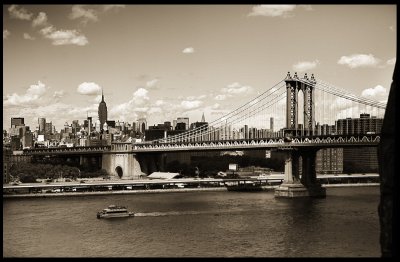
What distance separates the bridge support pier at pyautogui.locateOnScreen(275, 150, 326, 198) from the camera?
51.1m

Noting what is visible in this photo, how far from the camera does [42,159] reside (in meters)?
100

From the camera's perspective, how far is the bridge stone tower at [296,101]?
5697cm

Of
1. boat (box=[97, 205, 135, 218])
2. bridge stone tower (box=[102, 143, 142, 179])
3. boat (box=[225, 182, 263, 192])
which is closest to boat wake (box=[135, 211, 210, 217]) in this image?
boat (box=[97, 205, 135, 218])

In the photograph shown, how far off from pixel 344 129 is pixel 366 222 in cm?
4108

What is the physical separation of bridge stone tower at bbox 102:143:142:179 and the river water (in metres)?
31.2

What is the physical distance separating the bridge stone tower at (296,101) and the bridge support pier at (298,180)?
367cm

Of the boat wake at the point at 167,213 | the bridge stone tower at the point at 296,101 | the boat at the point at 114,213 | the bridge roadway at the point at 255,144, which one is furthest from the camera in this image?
the bridge stone tower at the point at 296,101

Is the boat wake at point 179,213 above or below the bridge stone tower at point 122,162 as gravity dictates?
below

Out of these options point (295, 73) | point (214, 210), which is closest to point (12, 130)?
point (295, 73)

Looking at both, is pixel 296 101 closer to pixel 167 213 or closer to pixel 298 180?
pixel 298 180

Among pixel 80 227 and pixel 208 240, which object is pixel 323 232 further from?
pixel 80 227

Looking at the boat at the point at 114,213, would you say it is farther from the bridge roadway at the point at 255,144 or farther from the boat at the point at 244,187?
the boat at the point at 244,187

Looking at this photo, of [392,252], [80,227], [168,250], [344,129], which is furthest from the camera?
[344,129]


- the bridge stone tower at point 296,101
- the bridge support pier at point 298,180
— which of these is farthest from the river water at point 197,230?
the bridge stone tower at point 296,101
